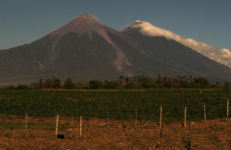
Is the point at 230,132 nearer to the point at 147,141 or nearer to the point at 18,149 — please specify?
the point at 147,141

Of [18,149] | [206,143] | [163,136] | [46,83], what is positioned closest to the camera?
[18,149]

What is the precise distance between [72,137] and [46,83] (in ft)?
342

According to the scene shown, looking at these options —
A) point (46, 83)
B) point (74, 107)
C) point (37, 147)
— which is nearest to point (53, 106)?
point (74, 107)

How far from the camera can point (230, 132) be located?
75.9ft

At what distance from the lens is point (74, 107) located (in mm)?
49719

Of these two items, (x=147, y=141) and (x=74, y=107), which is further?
(x=74, y=107)

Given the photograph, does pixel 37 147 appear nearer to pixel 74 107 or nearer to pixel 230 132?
pixel 230 132

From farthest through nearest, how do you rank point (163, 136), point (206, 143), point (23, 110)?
point (23, 110) → point (163, 136) → point (206, 143)

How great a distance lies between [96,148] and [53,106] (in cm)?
3307

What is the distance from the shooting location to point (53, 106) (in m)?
50.6

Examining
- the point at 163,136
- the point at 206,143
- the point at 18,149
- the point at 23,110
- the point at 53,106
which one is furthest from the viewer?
the point at 53,106

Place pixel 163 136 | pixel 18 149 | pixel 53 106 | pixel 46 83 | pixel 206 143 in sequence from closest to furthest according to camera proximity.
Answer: pixel 18 149 < pixel 206 143 < pixel 163 136 < pixel 53 106 < pixel 46 83

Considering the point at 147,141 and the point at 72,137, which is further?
the point at 72,137

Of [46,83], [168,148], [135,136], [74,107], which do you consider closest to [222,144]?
[168,148]
